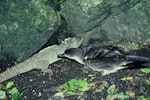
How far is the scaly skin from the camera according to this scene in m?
6.92

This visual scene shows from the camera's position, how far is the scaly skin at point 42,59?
22.7ft

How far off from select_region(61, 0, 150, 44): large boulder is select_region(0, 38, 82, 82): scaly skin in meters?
0.38

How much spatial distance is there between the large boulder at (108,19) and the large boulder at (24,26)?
1.59 ft

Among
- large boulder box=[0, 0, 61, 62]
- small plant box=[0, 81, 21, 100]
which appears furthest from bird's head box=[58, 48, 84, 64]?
small plant box=[0, 81, 21, 100]

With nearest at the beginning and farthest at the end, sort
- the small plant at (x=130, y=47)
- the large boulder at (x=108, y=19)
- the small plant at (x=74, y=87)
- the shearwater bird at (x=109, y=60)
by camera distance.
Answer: the small plant at (x=74, y=87)
the shearwater bird at (x=109, y=60)
the large boulder at (x=108, y=19)
the small plant at (x=130, y=47)

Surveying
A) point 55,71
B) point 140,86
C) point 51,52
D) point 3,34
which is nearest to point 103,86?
point 140,86

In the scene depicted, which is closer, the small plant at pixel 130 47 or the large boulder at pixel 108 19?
the large boulder at pixel 108 19

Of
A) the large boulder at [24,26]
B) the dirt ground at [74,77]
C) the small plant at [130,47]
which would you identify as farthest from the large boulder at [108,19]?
the dirt ground at [74,77]

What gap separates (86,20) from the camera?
24.5ft

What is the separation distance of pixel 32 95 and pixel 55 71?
947 mm

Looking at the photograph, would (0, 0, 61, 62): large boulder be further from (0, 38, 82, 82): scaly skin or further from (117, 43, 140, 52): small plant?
(117, 43, 140, 52): small plant

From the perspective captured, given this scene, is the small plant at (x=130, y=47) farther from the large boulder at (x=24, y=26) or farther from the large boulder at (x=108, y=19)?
the large boulder at (x=24, y=26)

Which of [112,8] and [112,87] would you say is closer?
[112,87]

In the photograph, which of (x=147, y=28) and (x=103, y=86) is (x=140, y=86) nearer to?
(x=103, y=86)
